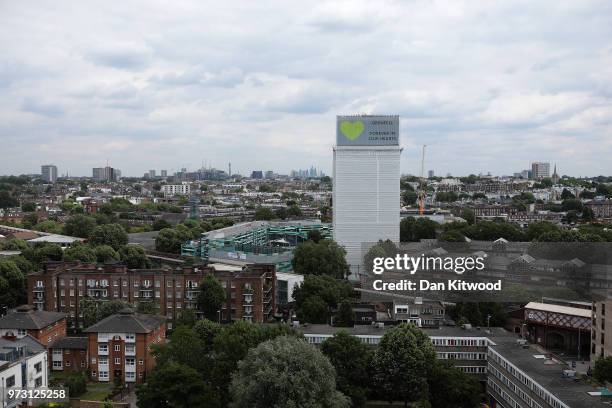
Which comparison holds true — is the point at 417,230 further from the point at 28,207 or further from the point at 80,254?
the point at 28,207

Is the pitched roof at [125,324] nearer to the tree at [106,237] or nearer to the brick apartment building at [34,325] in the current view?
the brick apartment building at [34,325]

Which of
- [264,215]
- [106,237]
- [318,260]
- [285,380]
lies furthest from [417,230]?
[285,380]

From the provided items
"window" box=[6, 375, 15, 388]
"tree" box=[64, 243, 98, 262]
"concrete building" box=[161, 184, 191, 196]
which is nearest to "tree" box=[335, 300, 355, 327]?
"window" box=[6, 375, 15, 388]

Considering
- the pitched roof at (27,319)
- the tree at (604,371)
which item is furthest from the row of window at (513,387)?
the pitched roof at (27,319)

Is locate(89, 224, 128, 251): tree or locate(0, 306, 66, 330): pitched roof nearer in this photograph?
locate(0, 306, 66, 330): pitched roof

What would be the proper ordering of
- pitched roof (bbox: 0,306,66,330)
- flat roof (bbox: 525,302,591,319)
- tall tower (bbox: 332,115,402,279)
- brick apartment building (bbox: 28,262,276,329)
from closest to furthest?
pitched roof (bbox: 0,306,66,330) → flat roof (bbox: 525,302,591,319) → brick apartment building (bbox: 28,262,276,329) → tall tower (bbox: 332,115,402,279)

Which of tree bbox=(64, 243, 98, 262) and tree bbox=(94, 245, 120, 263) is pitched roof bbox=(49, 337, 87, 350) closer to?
tree bbox=(64, 243, 98, 262)

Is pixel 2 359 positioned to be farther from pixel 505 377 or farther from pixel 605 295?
pixel 605 295
